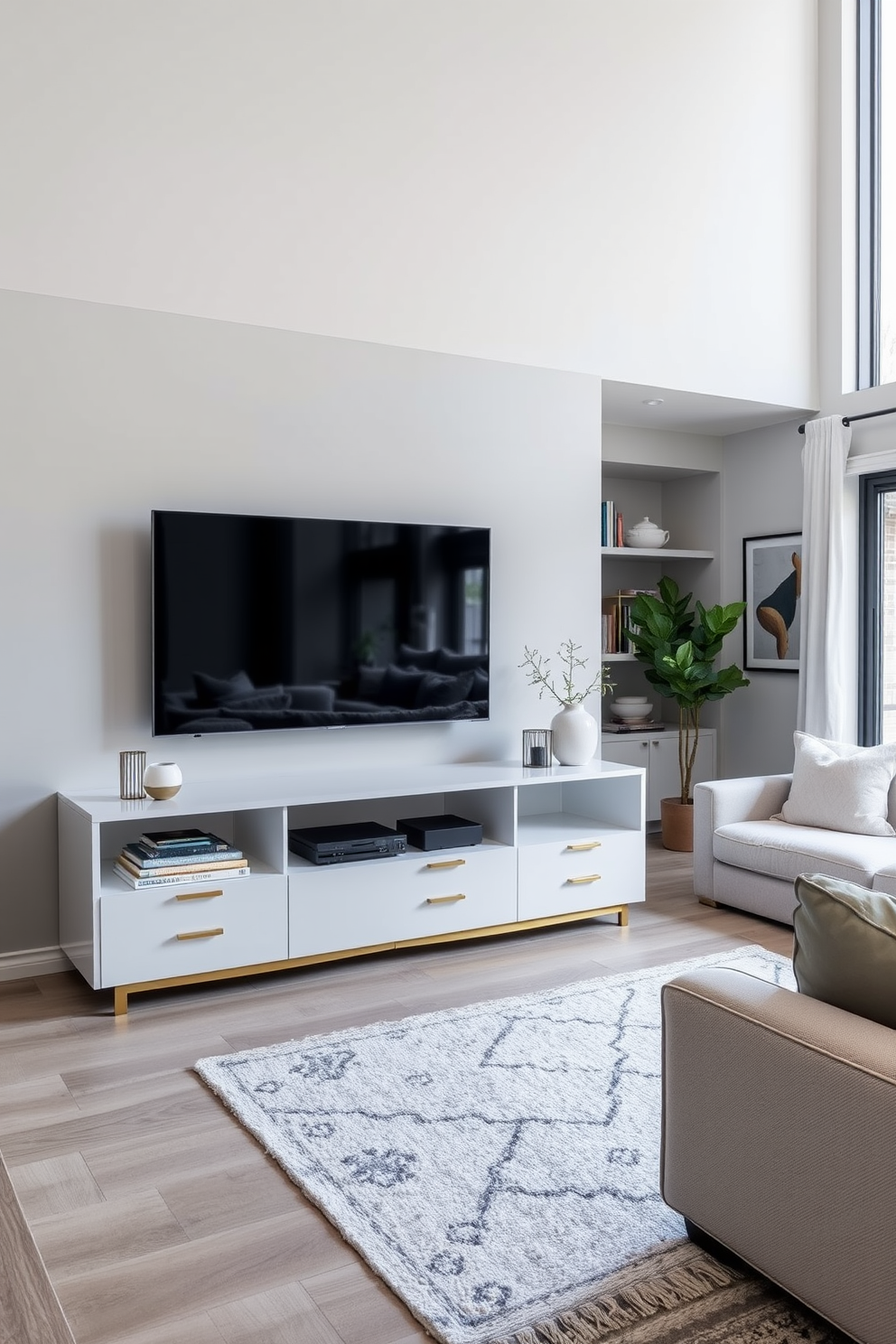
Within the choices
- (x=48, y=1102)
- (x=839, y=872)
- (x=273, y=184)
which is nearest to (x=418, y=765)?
(x=839, y=872)

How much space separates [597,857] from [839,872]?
858 millimetres

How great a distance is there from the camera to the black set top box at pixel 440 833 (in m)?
3.66

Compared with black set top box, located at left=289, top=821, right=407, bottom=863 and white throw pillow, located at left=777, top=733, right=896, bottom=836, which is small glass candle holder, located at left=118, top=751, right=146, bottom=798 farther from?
white throw pillow, located at left=777, top=733, right=896, bottom=836

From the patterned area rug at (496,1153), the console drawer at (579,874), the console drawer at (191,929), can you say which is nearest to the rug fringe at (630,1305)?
the patterned area rug at (496,1153)

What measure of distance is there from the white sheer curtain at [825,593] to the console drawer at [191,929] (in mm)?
2931

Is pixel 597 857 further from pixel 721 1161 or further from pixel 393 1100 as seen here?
pixel 721 1161

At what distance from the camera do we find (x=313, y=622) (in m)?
3.80

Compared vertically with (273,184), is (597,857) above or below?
below

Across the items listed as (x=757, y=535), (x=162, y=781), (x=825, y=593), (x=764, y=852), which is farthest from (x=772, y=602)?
(x=162, y=781)

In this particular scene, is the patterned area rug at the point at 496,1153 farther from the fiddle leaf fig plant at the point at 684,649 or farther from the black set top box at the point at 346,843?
the fiddle leaf fig plant at the point at 684,649

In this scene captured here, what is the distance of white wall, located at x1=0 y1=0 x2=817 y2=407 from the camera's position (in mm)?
3490

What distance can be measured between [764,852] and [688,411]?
7.70 ft

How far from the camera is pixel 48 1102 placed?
2.55 metres

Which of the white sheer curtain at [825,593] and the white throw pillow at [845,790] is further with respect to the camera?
the white sheer curtain at [825,593]
